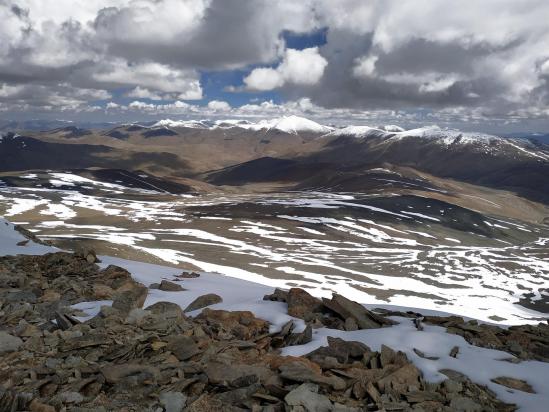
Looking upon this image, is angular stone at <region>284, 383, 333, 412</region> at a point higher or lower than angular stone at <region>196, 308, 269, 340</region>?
higher

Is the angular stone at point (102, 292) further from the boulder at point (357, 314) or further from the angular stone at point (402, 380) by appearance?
the angular stone at point (402, 380)

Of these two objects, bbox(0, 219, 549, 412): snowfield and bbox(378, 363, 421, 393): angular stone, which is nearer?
bbox(378, 363, 421, 393): angular stone

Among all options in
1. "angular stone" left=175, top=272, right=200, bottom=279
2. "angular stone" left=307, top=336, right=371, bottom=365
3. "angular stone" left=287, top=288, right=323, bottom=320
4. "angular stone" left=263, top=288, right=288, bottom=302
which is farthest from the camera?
"angular stone" left=175, top=272, right=200, bottom=279

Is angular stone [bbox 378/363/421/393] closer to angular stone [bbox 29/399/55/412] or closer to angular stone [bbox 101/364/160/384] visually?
angular stone [bbox 101/364/160/384]

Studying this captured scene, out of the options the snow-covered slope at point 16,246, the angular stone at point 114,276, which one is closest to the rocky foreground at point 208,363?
the angular stone at point 114,276

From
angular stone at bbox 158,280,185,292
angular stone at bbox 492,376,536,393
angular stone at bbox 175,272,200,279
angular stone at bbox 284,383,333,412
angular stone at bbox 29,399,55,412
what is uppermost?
angular stone at bbox 284,383,333,412

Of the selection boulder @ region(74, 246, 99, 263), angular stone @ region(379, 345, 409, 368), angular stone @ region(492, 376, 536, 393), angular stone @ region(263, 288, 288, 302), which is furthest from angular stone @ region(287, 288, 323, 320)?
boulder @ region(74, 246, 99, 263)
